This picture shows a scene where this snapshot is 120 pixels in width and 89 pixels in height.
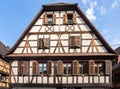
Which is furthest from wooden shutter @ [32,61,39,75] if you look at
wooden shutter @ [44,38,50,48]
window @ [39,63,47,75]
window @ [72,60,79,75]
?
window @ [72,60,79,75]

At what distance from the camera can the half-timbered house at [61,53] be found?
102 feet

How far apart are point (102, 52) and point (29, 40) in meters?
8.07

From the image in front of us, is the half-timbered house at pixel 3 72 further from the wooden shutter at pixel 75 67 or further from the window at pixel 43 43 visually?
the wooden shutter at pixel 75 67

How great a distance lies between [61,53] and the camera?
31656 millimetres

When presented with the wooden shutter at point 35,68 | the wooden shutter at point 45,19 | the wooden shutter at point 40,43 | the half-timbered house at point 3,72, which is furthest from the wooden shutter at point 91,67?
the half-timbered house at point 3,72

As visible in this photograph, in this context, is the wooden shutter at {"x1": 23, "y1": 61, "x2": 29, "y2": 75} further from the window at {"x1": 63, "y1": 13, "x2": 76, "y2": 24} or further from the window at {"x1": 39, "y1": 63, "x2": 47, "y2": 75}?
the window at {"x1": 63, "y1": 13, "x2": 76, "y2": 24}

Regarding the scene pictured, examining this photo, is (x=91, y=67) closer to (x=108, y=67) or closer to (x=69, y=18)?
(x=108, y=67)

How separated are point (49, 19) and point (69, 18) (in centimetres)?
226

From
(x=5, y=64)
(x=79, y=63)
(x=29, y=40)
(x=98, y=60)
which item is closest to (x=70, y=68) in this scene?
(x=79, y=63)

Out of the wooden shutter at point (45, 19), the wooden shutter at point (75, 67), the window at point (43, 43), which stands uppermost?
the wooden shutter at point (45, 19)

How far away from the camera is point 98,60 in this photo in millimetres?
31266

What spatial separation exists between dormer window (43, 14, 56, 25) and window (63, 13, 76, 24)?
1.22 meters

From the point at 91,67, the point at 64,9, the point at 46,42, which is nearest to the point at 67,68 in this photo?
the point at 91,67

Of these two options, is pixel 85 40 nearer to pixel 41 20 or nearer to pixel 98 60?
pixel 98 60
